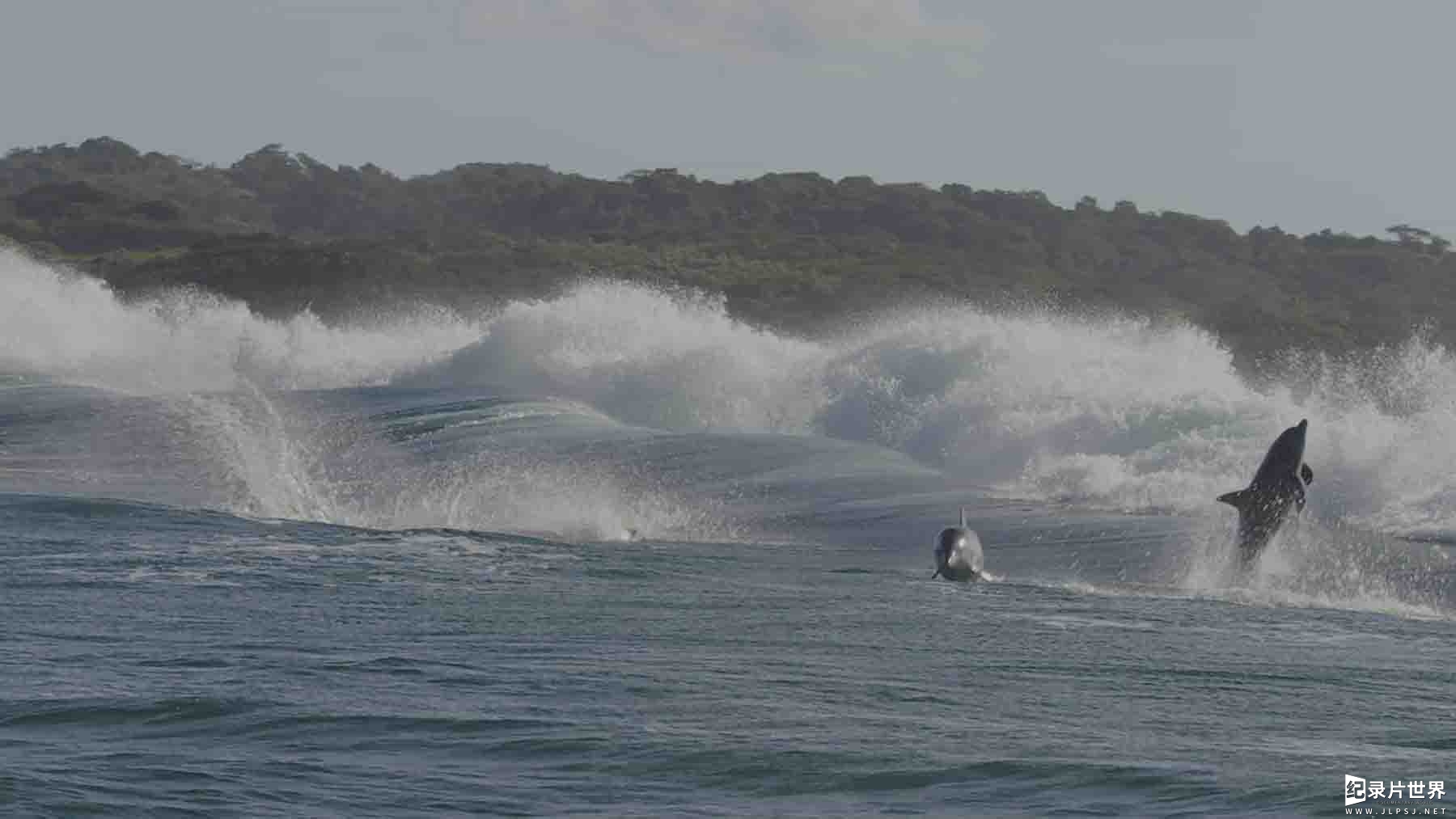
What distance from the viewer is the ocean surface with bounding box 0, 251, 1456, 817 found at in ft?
47.1

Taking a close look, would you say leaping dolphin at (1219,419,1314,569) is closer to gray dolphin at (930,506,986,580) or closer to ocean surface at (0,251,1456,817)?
ocean surface at (0,251,1456,817)

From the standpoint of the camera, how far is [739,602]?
21.8 m

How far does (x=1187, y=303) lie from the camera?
104 m

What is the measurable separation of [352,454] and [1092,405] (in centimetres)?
1178

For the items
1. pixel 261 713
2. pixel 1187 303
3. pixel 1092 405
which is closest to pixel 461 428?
pixel 1092 405

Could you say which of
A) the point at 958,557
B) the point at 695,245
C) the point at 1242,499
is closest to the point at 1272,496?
the point at 1242,499

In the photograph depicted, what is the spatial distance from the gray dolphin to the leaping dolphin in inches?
89.0

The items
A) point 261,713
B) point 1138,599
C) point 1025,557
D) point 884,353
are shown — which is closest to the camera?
point 261,713

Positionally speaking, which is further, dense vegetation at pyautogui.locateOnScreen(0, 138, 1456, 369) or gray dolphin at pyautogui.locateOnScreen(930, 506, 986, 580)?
dense vegetation at pyautogui.locateOnScreen(0, 138, 1456, 369)

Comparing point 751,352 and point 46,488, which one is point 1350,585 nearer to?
point 46,488

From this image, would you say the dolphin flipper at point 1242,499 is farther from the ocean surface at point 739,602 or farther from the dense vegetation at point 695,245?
the dense vegetation at point 695,245

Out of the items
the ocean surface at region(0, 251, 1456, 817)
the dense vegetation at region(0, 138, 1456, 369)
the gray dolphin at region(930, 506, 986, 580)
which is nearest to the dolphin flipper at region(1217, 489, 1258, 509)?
the ocean surface at region(0, 251, 1456, 817)

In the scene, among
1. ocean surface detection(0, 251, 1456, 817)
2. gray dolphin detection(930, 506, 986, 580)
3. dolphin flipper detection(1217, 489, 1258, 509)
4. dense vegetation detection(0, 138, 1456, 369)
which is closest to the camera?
ocean surface detection(0, 251, 1456, 817)

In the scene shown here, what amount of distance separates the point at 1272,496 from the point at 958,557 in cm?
290
